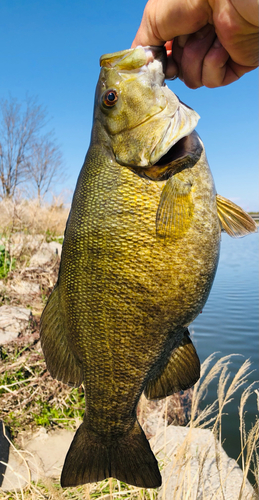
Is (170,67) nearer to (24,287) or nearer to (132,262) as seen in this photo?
(132,262)

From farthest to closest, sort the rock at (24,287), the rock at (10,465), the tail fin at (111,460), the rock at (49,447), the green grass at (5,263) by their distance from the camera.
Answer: the green grass at (5,263) → the rock at (24,287) → the rock at (49,447) → the rock at (10,465) → the tail fin at (111,460)

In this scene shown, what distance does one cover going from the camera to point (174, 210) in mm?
1484

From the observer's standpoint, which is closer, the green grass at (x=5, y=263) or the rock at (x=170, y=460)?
the rock at (x=170, y=460)

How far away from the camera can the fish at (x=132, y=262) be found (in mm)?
1488

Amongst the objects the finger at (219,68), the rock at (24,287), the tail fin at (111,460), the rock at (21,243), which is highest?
the finger at (219,68)

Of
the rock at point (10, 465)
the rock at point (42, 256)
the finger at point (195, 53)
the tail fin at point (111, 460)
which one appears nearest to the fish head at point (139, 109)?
the finger at point (195, 53)

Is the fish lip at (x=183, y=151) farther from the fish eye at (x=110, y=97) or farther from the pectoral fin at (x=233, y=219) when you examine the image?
the fish eye at (x=110, y=97)

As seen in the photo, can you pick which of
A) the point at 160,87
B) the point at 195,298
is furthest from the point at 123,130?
the point at 195,298

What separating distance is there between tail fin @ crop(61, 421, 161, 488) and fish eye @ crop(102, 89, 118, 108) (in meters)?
1.52

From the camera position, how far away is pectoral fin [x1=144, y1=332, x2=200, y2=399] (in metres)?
1.66

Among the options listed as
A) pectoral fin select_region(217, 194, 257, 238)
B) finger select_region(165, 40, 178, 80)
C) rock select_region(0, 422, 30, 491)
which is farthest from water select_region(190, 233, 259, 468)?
finger select_region(165, 40, 178, 80)

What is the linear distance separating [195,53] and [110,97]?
0.67m

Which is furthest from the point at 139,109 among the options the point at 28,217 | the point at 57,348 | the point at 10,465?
the point at 28,217

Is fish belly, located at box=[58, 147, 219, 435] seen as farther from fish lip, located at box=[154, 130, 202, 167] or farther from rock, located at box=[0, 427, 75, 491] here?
rock, located at box=[0, 427, 75, 491]
